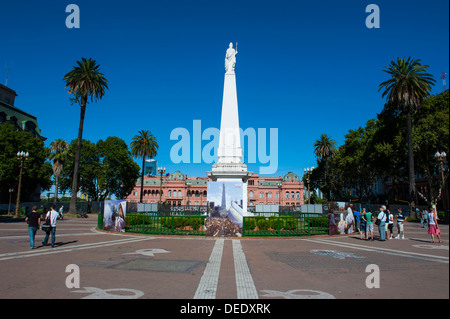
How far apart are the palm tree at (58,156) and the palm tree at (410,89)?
154 ft

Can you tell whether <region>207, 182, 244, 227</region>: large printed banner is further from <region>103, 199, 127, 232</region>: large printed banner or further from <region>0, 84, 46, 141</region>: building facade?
<region>0, 84, 46, 141</region>: building facade

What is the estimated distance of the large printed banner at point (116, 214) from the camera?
741 inches

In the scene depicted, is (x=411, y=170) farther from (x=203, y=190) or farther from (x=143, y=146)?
(x=203, y=190)

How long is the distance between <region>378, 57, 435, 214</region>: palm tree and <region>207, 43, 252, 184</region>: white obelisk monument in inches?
795

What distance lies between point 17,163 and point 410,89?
52.0 m

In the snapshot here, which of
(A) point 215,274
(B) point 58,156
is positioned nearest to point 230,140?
(A) point 215,274

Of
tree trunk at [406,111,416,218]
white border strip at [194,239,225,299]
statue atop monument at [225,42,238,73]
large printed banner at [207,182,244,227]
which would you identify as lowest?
white border strip at [194,239,225,299]

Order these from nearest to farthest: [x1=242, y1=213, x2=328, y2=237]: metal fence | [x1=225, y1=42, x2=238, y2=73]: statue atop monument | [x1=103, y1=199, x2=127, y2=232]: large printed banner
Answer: [x1=242, y1=213, x2=328, y2=237]: metal fence
[x1=103, y1=199, x2=127, y2=232]: large printed banner
[x1=225, y1=42, x2=238, y2=73]: statue atop monument

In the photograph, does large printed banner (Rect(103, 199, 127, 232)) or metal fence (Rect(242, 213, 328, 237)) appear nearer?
metal fence (Rect(242, 213, 328, 237))

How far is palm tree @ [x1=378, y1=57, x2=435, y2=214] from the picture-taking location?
32.0 meters

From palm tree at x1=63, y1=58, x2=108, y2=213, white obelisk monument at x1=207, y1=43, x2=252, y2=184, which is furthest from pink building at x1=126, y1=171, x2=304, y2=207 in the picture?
white obelisk monument at x1=207, y1=43, x2=252, y2=184

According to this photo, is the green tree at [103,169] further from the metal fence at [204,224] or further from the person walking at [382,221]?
the person walking at [382,221]

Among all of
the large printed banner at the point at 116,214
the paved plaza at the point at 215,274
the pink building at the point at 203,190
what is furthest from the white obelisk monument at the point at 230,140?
the pink building at the point at 203,190
